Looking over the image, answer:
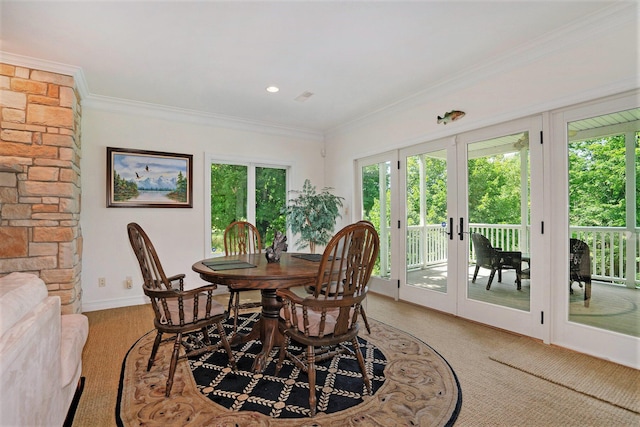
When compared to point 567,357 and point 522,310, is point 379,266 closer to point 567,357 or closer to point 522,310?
point 522,310

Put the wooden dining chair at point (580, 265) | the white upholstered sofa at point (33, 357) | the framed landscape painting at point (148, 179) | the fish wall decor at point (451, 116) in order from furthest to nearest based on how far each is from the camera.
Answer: the framed landscape painting at point (148, 179) → the fish wall decor at point (451, 116) → the wooden dining chair at point (580, 265) → the white upholstered sofa at point (33, 357)

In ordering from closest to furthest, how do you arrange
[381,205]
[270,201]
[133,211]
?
[133,211] → [381,205] → [270,201]

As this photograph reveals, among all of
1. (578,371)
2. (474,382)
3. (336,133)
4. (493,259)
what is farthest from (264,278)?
(336,133)

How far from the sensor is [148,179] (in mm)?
4078

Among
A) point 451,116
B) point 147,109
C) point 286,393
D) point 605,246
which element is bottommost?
point 286,393

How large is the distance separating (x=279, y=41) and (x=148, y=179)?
2.55 meters

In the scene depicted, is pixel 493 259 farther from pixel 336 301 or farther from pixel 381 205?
pixel 336 301

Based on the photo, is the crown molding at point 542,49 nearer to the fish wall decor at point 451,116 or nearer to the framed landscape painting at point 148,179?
the fish wall decor at point 451,116

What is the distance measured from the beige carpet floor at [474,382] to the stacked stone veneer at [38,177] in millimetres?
758

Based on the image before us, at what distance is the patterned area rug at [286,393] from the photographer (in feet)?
5.65

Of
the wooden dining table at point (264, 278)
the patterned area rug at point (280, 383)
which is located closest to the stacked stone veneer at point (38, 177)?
the wooden dining table at point (264, 278)

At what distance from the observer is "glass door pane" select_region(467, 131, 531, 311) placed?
2924 mm

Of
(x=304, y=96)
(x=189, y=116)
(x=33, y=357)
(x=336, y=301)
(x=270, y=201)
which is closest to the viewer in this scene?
(x=33, y=357)

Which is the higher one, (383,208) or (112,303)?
(383,208)
